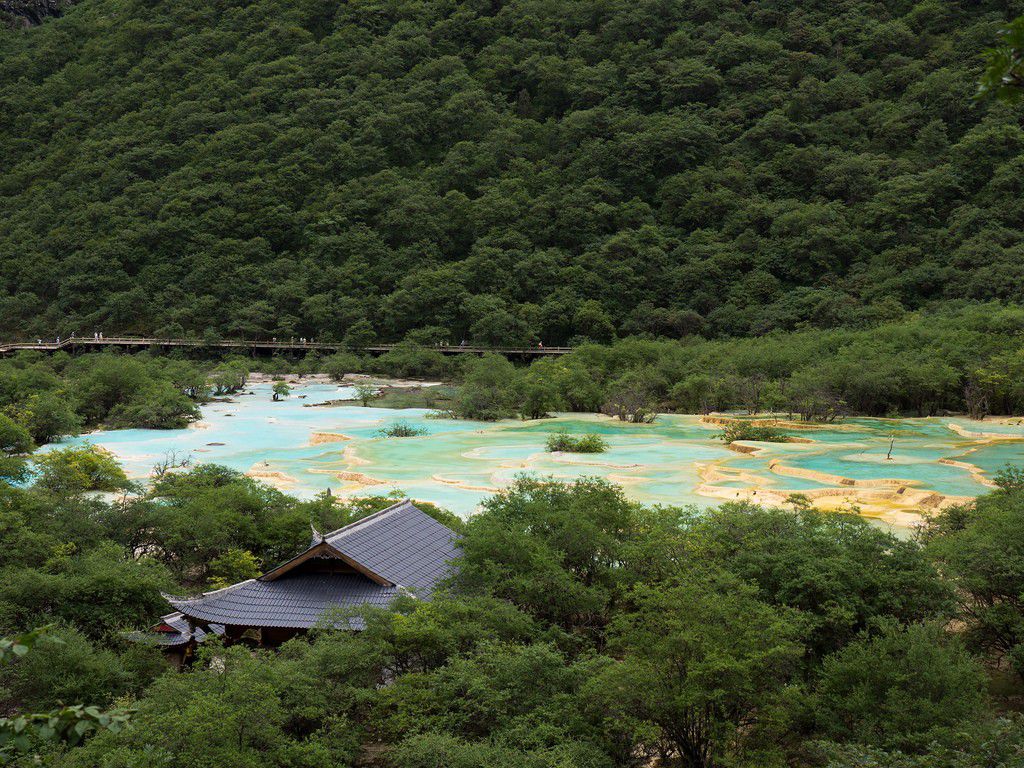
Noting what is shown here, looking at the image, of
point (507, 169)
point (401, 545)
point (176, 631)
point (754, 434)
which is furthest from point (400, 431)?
point (507, 169)

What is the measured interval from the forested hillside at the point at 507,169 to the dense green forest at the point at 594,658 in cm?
4796

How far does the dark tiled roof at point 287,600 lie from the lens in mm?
11969

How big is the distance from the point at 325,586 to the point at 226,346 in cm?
5747

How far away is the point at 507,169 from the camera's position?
277ft

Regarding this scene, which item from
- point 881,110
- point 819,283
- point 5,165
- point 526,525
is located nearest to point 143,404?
point 526,525

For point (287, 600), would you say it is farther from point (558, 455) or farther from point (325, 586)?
point (558, 455)

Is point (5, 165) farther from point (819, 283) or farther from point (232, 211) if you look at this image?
point (819, 283)

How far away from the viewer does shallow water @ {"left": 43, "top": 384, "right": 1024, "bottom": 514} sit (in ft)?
82.3

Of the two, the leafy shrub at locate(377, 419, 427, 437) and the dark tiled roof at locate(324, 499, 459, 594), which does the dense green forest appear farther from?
the leafy shrub at locate(377, 419, 427, 437)

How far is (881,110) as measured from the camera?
254 ft

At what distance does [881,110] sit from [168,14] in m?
84.0

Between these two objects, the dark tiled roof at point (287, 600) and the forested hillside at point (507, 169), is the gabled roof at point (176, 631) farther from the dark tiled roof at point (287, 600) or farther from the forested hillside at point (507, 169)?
the forested hillside at point (507, 169)

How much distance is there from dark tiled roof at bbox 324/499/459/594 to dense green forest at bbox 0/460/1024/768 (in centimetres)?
65

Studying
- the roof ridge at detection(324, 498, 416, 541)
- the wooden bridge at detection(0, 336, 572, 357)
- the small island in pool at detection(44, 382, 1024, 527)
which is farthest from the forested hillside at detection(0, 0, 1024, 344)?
the roof ridge at detection(324, 498, 416, 541)
